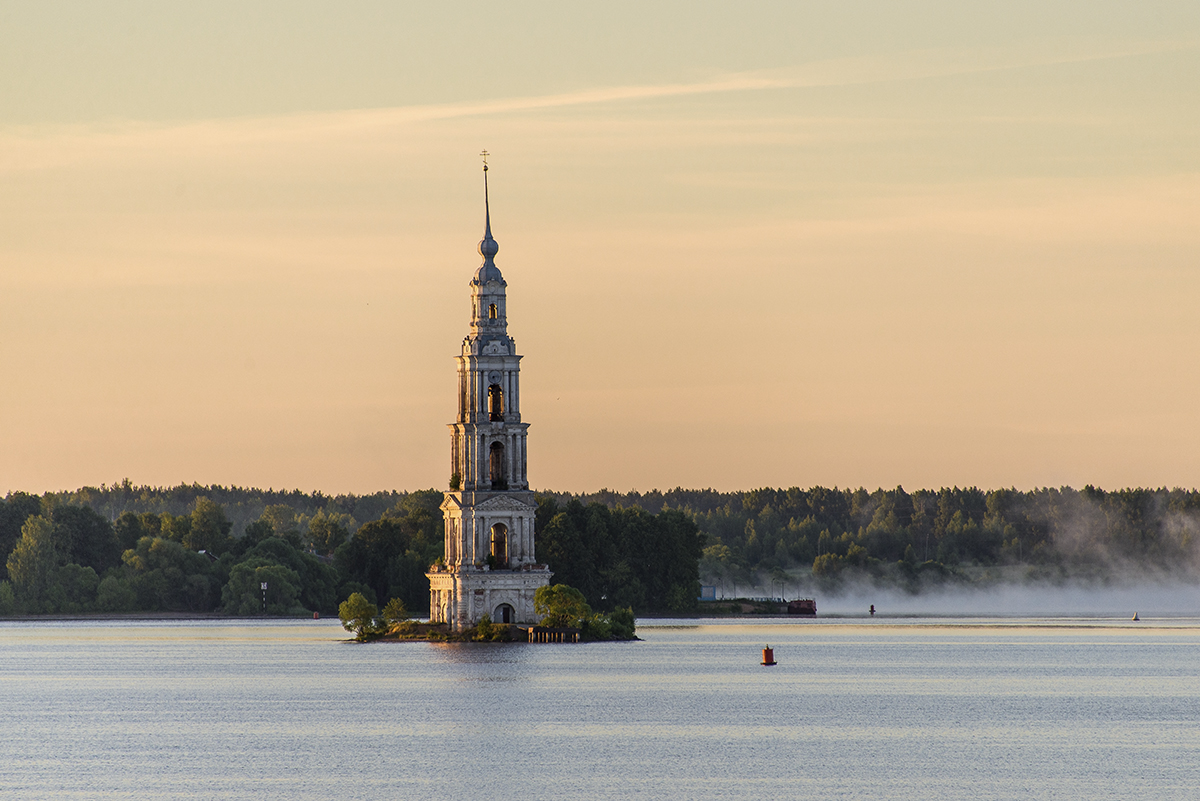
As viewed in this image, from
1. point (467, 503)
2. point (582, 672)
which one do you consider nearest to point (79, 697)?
point (582, 672)

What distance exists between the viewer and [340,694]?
118m

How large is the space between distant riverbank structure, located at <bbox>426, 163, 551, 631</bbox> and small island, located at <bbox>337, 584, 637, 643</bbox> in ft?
4.93

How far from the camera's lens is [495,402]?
176 m

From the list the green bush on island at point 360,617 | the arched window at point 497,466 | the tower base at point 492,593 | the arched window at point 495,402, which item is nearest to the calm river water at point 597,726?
the tower base at point 492,593

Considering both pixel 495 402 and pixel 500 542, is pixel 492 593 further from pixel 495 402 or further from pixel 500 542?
pixel 495 402

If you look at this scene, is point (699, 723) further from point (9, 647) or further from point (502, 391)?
→ point (9, 647)

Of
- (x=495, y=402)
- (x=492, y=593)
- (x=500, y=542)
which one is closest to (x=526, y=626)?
(x=492, y=593)

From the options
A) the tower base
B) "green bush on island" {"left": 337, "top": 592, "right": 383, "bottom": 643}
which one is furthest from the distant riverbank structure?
"green bush on island" {"left": 337, "top": 592, "right": 383, "bottom": 643}

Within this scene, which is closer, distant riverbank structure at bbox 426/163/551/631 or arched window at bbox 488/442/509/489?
distant riverbank structure at bbox 426/163/551/631

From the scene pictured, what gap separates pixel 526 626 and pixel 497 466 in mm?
13365

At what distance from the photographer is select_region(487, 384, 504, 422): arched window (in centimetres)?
17562

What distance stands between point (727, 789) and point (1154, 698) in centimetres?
4892

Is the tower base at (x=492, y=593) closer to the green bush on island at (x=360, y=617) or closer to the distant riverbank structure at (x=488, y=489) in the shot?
the distant riverbank structure at (x=488, y=489)

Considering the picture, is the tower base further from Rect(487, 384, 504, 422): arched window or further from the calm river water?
Rect(487, 384, 504, 422): arched window
